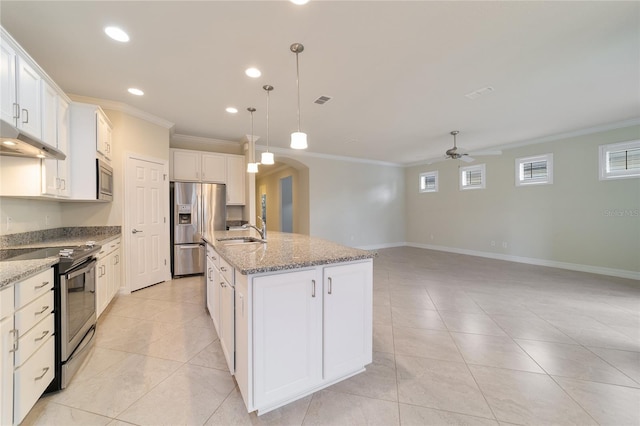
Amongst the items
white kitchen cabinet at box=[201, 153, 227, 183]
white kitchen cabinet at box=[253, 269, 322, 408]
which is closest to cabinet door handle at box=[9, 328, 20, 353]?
white kitchen cabinet at box=[253, 269, 322, 408]

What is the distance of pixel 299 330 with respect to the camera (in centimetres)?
159

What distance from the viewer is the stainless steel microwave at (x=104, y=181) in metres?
2.97

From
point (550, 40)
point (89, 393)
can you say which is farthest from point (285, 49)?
point (89, 393)

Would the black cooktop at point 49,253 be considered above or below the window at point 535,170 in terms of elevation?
below

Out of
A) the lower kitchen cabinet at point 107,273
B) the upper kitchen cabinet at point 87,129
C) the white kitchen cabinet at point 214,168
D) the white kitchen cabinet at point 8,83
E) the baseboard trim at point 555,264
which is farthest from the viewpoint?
the white kitchen cabinet at point 214,168

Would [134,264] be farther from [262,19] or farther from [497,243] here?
[497,243]

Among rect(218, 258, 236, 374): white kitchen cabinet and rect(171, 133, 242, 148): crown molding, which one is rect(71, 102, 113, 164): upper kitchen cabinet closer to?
rect(171, 133, 242, 148): crown molding

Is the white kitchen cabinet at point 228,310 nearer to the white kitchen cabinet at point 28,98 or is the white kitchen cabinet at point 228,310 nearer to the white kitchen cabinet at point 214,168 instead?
the white kitchen cabinet at point 28,98

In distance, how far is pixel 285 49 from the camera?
2355mm

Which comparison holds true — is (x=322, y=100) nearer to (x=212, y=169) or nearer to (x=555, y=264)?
(x=212, y=169)

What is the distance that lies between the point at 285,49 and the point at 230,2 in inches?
24.7

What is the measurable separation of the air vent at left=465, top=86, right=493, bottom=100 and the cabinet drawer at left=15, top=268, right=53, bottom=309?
15.0ft

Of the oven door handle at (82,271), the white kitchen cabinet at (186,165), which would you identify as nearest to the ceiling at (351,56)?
the white kitchen cabinet at (186,165)

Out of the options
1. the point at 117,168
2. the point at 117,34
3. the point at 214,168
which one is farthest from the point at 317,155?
the point at 117,34
